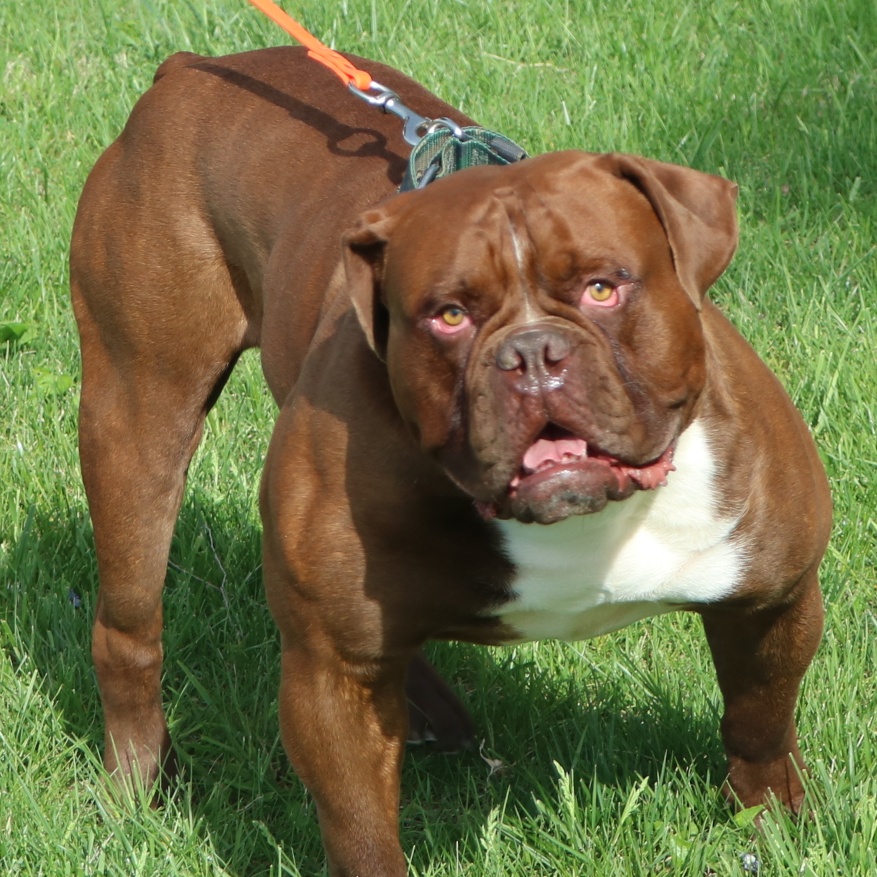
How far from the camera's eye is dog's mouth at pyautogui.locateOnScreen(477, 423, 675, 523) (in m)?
2.53

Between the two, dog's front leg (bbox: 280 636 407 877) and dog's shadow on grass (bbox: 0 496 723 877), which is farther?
dog's shadow on grass (bbox: 0 496 723 877)

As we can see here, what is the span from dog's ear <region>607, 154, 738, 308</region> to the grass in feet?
4.05

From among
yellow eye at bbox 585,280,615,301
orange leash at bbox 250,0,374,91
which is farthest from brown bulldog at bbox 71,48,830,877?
orange leash at bbox 250,0,374,91

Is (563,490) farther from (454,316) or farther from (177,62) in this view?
(177,62)

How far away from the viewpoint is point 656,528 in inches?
114

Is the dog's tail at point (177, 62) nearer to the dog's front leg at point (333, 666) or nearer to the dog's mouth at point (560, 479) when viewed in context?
the dog's front leg at point (333, 666)

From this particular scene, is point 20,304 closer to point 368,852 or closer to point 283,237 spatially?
point 283,237

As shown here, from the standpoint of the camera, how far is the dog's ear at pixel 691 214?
8.65ft

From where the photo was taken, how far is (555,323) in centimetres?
251

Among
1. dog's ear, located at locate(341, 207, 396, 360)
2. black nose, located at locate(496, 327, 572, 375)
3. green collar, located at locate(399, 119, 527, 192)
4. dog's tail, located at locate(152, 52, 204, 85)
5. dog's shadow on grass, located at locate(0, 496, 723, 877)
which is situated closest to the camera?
black nose, located at locate(496, 327, 572, 375)

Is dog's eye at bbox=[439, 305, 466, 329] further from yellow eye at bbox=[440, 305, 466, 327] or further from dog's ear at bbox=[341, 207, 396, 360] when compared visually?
→ dog's ear at bbox=[341, 207, 396, 360]

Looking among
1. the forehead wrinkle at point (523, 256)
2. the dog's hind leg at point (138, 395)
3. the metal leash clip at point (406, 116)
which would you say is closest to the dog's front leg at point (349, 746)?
the forehead wrinkle at point (523, 256)

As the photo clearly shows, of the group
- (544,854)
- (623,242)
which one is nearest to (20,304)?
(544,854)

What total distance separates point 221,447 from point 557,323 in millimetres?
2562
